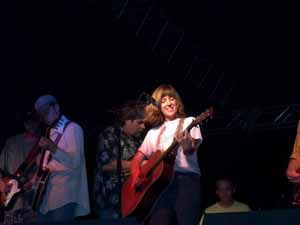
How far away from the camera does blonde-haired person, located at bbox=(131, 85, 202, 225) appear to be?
17.2ft

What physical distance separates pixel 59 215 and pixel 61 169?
16.0 inches

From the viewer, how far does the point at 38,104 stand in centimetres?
595

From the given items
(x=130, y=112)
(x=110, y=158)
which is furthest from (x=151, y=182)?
(x=130, y=112)

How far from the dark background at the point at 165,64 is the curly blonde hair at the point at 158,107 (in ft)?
8.85

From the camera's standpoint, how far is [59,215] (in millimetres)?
5652

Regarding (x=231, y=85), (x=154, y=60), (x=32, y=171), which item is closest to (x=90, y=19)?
(x=154, y=60)

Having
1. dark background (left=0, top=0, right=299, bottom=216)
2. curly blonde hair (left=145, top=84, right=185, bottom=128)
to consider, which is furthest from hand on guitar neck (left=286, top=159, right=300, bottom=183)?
dark background (left=0, top=0, right=299, bottom=216)

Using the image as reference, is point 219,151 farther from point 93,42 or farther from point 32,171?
point 32,171

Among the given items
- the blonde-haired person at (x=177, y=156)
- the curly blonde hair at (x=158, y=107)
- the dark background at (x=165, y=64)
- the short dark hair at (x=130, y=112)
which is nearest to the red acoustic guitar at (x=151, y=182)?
the blonde-haired person at (x=177, y=156)

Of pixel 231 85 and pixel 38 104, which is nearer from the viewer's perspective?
pixel 38 104

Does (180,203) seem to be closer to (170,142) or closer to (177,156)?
(177,156)

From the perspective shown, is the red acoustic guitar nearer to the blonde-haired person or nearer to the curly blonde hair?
the blonde-haired person

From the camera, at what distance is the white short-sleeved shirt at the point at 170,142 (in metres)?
5.37

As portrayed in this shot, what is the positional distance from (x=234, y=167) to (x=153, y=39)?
2059 millimetres
